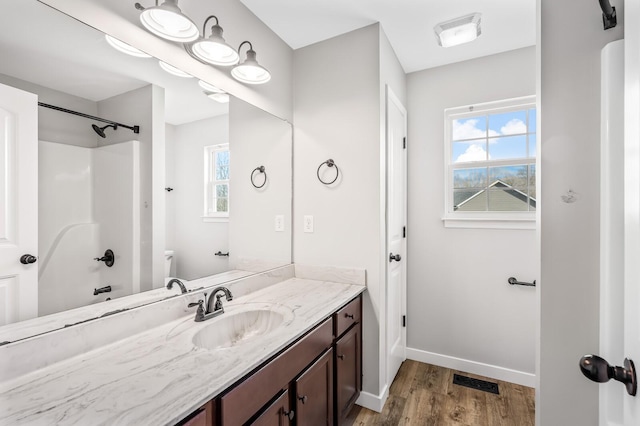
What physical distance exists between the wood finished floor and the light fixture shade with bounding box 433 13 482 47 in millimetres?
2524

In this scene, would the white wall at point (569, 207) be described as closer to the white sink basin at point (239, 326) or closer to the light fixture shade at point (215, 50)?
the white sink basin at point (239, 326)

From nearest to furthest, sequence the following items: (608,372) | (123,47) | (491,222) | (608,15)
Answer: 1. (608,372)
2. (608,15)
3. (123,47)
4. (491,222)

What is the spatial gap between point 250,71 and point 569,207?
1614mm

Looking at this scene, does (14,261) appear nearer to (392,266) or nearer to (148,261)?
(148,261)

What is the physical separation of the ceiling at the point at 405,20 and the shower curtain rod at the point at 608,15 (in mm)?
1108

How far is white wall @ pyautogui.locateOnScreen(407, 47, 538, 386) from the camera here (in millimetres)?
2250

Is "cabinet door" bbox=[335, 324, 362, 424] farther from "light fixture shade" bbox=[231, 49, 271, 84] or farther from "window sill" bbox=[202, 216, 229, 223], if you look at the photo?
"light fixture shade" bbox=[231, 49, 271, 84]

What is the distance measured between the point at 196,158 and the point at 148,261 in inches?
22.7

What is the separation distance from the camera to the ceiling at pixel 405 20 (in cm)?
176

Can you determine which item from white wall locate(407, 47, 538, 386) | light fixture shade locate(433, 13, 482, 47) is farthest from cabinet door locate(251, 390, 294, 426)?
light fixture shade locate(433, 13, 482, 47)

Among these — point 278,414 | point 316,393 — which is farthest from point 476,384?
point 278,414

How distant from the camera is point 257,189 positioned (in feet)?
6.64

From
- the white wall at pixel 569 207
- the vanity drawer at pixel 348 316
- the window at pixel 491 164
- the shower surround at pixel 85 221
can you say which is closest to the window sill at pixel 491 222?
the window at pixel 491 164

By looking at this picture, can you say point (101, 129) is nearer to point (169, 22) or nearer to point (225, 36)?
point (169, 22)
